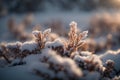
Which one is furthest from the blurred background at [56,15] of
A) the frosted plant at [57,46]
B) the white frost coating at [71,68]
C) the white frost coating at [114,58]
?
the white frost coating at [71,68]

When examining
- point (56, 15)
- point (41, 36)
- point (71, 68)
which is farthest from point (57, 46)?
point (56, 15)

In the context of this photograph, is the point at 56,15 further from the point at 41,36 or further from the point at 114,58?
the point at 41,36

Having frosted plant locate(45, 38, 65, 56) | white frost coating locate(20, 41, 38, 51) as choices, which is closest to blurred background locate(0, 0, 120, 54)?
white frost coating locate(20, 41, 38, 51)

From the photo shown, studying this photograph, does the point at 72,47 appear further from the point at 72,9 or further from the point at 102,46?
the point at 72,9

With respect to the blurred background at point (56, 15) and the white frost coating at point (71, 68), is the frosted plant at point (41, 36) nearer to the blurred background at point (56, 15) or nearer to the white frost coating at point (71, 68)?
the white frost coating at point (71, 68)

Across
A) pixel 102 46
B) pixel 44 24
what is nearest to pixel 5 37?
pixel 44 24

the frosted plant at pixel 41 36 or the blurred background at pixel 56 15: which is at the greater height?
the blurred background at pixel 56 15

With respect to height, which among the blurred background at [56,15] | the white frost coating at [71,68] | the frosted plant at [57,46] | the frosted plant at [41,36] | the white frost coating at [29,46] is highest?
the blurred background at [56,15]

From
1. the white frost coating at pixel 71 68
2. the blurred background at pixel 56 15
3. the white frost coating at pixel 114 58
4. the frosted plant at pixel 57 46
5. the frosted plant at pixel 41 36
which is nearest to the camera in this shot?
the white frost coating at pixel 71 68

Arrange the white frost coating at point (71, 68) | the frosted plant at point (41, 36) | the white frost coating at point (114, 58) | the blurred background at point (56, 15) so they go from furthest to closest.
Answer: the blurred background at point (56, 15) → the white frost coating at point (114, 58) → the frosted plant at point (41, 36) → the white frost coating at point (71, 68)
